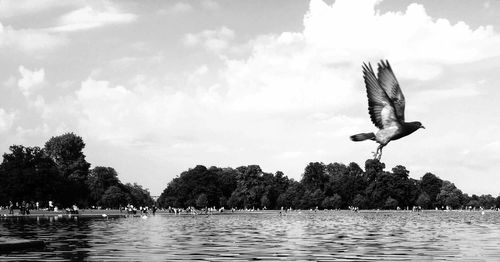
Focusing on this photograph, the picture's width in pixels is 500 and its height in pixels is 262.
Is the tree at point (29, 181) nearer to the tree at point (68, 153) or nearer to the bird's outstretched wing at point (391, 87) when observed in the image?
the tree at point (68, 153)

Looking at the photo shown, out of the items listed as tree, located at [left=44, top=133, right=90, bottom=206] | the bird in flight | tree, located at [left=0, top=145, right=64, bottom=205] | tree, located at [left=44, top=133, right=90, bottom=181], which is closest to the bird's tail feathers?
the bird in flight

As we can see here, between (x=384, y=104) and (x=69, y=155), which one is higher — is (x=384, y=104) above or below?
below

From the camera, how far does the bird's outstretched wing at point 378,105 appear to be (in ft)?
37.6

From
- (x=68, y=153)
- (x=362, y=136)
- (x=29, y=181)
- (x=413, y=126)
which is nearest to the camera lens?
(x=413, y=126)

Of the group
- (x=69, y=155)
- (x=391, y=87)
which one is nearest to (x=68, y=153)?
(x=69, y=155)

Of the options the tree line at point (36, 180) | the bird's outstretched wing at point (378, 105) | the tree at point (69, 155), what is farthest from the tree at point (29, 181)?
the bird's outstretched wing at point (378, 105)

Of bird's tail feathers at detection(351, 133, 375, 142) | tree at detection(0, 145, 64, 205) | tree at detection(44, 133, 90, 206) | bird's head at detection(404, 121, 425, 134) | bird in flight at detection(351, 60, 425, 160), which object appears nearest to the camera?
bird's head at detection(404, 121, 425, 134)

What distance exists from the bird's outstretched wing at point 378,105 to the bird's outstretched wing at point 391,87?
83mm

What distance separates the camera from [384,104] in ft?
39.0

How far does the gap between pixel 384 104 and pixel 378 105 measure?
0.11 m

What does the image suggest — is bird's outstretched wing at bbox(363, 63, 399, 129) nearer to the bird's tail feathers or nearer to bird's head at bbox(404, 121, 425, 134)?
the bird's tail feathers

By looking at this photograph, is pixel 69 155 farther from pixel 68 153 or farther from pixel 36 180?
pixel 36 180

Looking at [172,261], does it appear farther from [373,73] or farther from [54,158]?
[54,158]

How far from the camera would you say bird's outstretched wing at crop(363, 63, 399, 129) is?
11.4 metres
